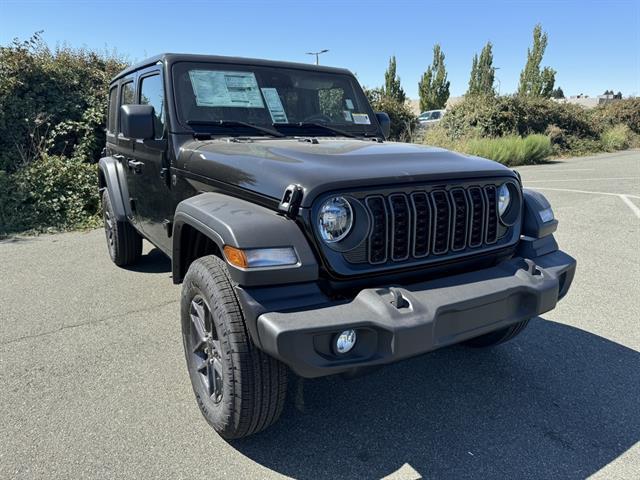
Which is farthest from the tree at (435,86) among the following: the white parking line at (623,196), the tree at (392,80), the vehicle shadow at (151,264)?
the vehicle shadow at (151,264)

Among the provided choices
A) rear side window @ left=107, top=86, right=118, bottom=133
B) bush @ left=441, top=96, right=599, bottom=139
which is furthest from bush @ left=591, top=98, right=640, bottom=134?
rear side window @ left=107, top=86, right=118, bottom=133

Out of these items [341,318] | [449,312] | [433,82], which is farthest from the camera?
[433,82]

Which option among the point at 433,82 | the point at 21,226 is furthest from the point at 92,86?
the point at 433,82

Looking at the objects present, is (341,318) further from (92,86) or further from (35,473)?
(92,86)

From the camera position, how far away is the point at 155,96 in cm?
350

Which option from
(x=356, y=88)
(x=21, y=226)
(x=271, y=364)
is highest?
(x=356, y=88)

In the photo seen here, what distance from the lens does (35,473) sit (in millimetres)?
2174

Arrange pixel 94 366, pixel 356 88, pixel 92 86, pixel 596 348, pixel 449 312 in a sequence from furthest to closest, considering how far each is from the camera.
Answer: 1. pixel 92 86
2. pixel 356 88
3. pixel 596 348
4. pixel 94 366
5. pixel 449 312

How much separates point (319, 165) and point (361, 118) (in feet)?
5.94

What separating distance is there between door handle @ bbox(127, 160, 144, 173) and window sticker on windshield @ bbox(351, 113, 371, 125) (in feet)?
5.66

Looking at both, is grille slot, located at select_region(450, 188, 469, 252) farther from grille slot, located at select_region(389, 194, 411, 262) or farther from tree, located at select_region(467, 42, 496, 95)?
tree, located at select_region(467, 42, 496, 95)

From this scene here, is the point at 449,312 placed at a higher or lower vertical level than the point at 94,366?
higher

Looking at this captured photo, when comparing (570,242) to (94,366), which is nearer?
(94,366)

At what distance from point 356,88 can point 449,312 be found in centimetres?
261
